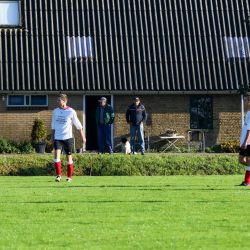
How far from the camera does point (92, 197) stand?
28.1ft

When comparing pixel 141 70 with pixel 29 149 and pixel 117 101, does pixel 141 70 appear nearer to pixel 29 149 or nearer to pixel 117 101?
pixel 117 101

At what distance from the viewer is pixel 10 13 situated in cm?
2395

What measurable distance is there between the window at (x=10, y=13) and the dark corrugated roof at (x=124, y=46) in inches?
14.5

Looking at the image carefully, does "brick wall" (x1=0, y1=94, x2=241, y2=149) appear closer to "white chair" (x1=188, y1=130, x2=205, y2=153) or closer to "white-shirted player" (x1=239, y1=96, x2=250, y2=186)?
"white chair" (x1=188, y1=130, x2=205, y2=153)

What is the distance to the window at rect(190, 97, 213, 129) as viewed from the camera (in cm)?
2289

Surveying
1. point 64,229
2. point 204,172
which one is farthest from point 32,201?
point 204,172

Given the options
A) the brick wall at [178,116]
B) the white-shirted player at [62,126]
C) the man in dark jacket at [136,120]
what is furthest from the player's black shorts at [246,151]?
the brick wall at [178,116]

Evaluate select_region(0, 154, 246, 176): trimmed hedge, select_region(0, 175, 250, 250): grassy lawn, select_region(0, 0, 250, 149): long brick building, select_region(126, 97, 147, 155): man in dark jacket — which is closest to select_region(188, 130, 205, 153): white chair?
select_region(0, 0, 250, 149): long brick building

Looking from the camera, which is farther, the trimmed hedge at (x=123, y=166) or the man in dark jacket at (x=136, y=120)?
the man in dark jacket at (x=136, y=120)

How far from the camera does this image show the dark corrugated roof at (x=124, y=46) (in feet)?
73.9

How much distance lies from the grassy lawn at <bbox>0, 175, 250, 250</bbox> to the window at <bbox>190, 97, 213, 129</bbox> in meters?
13.1

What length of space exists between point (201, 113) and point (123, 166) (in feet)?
29.1

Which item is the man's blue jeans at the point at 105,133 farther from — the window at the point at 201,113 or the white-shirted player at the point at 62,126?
the white-shirted player at the point at 62,126

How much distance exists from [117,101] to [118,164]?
26.1 ft
